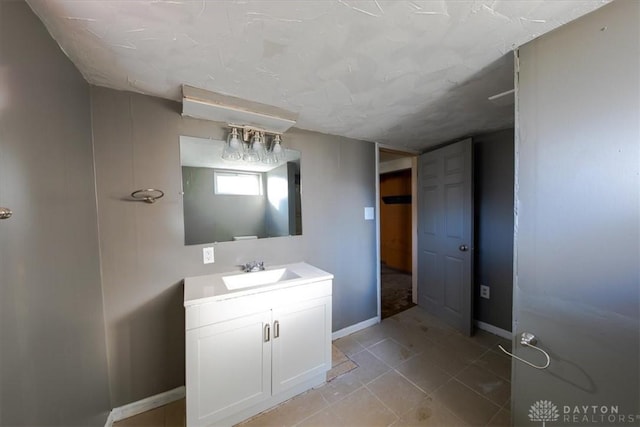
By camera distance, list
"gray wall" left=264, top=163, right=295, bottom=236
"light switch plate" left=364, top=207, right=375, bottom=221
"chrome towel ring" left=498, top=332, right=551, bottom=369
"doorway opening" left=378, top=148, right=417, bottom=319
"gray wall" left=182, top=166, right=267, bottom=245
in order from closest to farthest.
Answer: "chrome towel ring" left=498, top=332, right=551, bottom=369 < "gray wall" left=182, top=166, right=267, bottom=245 < "gray wall" left=264, top=163, right=295, bottom=236 < "light switch plate" left=364, top=207, right=375, bottom=221 < "doorway opening" left=378, top=148, right=417, bottom=319

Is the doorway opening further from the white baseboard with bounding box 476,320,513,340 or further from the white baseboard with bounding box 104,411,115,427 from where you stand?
the white baseboard with bounding box 104,411,115,427

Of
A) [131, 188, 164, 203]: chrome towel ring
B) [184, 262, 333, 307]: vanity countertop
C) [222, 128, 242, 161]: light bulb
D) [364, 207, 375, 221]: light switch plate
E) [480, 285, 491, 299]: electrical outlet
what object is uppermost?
[222, 128, 242, 161]: light bulb

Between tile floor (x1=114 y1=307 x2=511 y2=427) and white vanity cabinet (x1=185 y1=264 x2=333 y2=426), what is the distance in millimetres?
178

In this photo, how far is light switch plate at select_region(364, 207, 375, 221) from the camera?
8.55 ft

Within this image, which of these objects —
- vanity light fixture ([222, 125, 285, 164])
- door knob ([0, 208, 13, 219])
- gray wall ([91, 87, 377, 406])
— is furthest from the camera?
vanity light fixture ([222, 125, 285, 164])

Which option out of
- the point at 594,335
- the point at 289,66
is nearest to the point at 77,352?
the point at 289,66

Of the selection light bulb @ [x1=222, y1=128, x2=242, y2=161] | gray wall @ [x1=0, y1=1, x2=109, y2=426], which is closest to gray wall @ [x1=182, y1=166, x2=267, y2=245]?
light bulb @ [x1=222, y1=128, x2=242, y2=161]

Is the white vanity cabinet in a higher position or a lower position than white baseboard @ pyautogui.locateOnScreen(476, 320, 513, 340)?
higher

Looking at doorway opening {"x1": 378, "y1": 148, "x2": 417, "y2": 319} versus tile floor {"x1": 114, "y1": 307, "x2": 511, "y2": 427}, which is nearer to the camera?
tile floor {"x1": 114, "y1": 307, "x2": 511, "y2": 427}

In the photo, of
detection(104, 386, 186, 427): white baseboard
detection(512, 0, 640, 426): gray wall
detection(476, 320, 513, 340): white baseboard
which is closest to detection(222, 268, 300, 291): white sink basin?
detection(104, 386, 186, 427): white baseboard

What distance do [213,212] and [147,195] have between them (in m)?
0.42

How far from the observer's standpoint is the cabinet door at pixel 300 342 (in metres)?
1.51

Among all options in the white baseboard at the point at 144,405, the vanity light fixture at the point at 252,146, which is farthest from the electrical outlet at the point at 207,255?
the white baseboard at the point at 144,405

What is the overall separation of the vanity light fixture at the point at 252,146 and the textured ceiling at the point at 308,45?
0.34m
